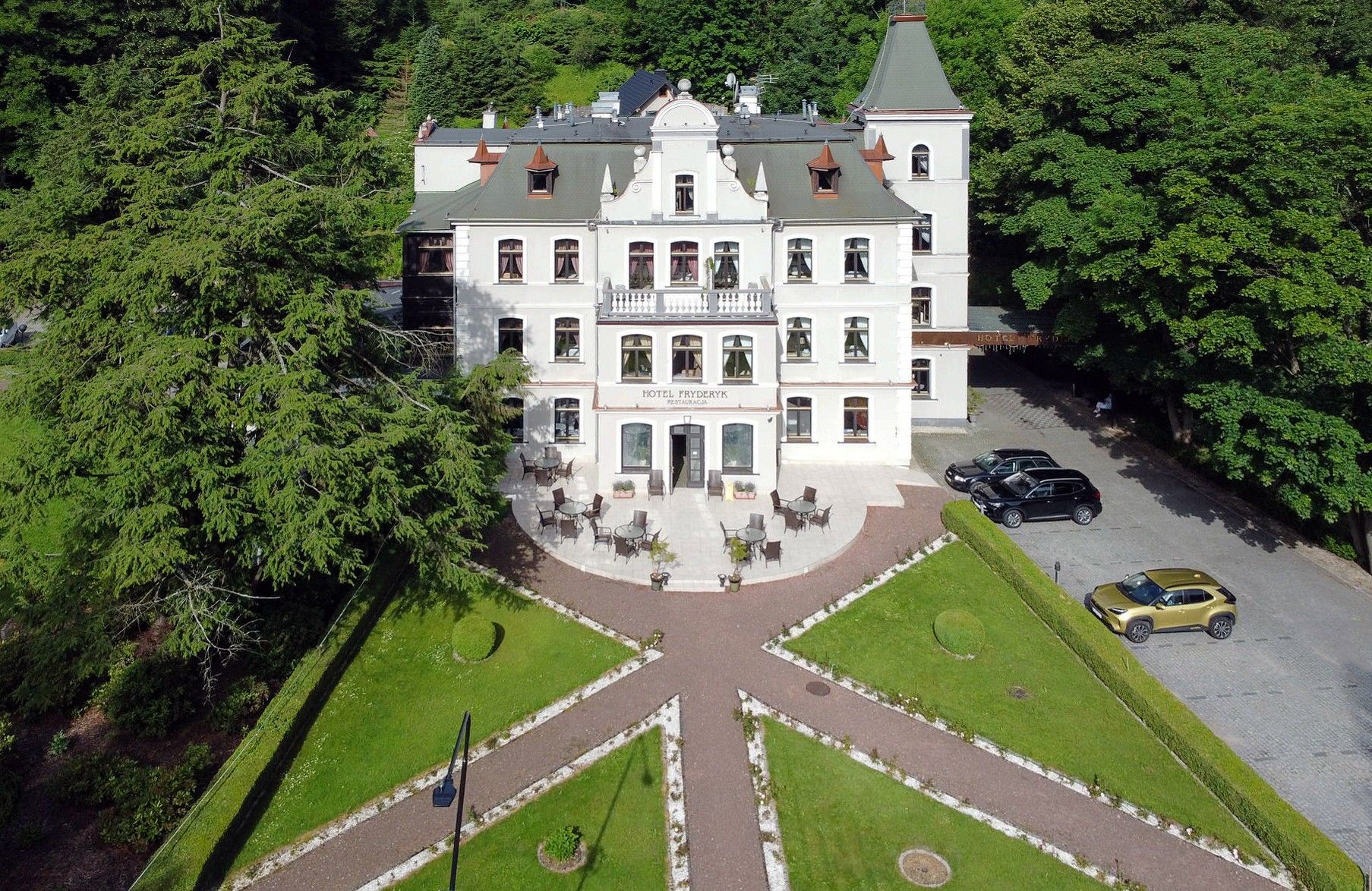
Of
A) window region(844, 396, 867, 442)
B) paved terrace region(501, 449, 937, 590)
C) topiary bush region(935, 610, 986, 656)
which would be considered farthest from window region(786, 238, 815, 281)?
topiary bush region(935, 610, 986, 656)

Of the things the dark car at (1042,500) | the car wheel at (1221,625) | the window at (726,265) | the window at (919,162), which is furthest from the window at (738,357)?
the car wheel at (1221,625)

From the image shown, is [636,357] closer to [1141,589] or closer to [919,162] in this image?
[919,162]

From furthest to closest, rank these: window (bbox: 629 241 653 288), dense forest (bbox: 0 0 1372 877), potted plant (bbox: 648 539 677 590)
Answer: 1. window (bbox: 629 241 653 288)
2. potted plant (bbox: 648 539 677 590)
3. dense forest (bbox: 0 0 1372 877)

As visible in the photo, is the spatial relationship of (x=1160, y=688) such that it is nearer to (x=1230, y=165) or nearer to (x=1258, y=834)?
(x=1258, y=834)

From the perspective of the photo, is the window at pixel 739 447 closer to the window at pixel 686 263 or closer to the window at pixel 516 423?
the window at pixel 686 263

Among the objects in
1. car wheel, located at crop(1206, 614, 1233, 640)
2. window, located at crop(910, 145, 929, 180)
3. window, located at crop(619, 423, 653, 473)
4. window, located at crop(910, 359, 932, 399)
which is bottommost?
A: car wheel, located at crop(1206, 614, 1233, 640)

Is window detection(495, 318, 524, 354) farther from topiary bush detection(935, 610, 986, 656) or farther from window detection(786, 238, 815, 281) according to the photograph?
topiary bush detection(935, 610, 986, 656)
